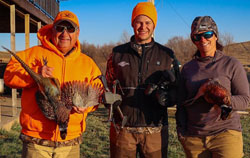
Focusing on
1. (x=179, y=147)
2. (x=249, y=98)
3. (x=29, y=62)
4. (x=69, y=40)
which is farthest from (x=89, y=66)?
(x=179, y=147)

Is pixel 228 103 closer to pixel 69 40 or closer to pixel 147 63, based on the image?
pixel 147 63

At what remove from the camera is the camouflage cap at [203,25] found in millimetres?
2820

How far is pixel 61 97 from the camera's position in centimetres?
246

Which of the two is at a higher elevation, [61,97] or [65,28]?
[65,28]

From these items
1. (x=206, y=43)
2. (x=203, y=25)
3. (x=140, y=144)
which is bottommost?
(x=140, y=144)

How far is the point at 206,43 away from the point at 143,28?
2.68 ft

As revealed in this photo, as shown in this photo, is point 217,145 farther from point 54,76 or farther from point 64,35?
point 64,35

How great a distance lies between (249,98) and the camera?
2660mm

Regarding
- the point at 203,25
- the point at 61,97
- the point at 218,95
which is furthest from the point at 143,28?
the point at 61,97

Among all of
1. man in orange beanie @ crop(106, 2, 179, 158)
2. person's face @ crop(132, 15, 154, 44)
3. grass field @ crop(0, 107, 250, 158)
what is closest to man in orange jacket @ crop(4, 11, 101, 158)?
man in orange beanie @ crop(106, 2, 179, 158)

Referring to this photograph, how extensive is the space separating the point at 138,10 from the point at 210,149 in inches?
76.7

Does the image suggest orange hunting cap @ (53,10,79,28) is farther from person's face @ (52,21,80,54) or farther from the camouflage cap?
the camouflage cap

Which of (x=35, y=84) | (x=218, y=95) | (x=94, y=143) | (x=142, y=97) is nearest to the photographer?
(x=218, y=95)

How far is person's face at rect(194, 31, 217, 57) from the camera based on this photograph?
282cm
